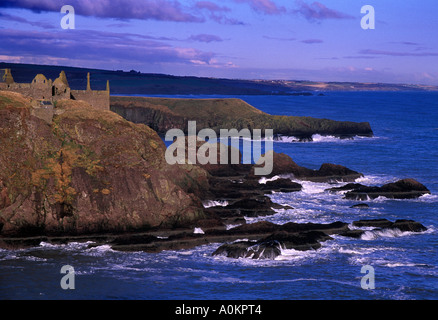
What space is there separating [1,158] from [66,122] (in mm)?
6066

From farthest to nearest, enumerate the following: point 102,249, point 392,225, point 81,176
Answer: point 392,225 < point 81,176 < point 102,249

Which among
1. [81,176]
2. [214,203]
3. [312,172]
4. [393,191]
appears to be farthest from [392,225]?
[81,176]

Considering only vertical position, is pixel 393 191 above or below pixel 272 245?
above

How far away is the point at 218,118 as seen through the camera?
142m

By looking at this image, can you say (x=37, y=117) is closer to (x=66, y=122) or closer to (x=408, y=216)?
(x=66, y=122)

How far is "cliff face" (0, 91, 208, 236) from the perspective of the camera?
46.0 m

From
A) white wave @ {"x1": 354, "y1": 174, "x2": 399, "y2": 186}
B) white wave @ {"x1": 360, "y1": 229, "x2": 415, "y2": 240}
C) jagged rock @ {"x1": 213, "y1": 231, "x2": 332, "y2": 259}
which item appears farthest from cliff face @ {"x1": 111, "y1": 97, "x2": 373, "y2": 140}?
jagged rock @ {"x1": 213, "y1": 231, "x2": 332, "y2": 259}

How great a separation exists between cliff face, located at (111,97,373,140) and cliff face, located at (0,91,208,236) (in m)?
77.6

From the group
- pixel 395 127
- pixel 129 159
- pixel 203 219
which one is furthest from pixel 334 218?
pixel 395 127

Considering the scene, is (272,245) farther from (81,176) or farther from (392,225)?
(81,176)

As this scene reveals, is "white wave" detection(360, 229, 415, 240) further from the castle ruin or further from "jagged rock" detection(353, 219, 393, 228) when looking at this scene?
the castle ruin

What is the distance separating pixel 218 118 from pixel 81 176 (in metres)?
95.2

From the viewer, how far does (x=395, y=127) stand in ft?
512

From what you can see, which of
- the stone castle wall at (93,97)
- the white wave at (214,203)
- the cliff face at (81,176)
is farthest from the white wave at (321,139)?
the cliff face at (81,176)
